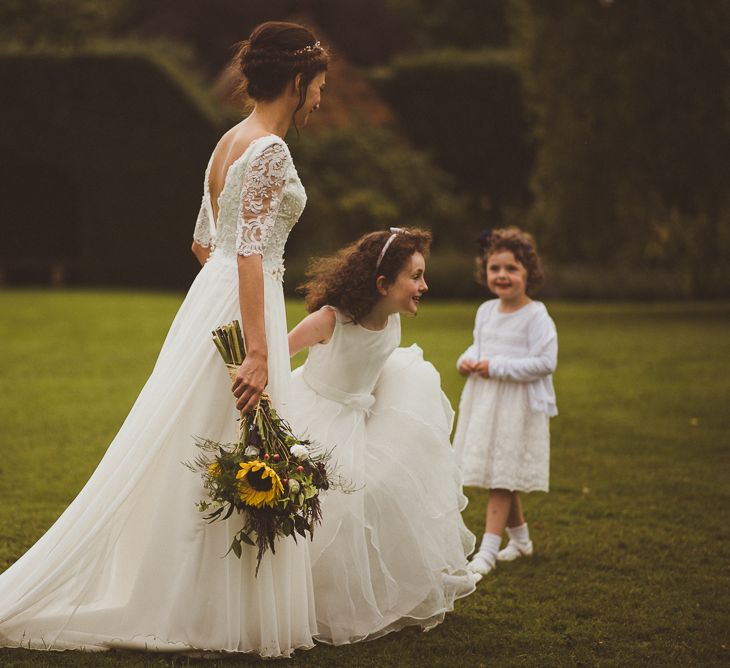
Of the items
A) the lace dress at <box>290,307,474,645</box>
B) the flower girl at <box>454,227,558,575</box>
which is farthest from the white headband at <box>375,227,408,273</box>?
the flower girl at <box>454,227,558,575</box>

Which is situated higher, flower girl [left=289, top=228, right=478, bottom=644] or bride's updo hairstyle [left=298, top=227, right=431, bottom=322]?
bride's updo hairstyle [left=298, top=227, right=431, bottom=322]

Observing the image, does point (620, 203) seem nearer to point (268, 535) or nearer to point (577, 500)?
point (577, 500)

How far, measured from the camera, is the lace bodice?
3.69 m

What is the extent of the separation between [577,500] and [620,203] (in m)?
11.8

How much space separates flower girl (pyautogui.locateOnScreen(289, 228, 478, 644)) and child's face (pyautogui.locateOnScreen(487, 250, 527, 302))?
3.23 feet

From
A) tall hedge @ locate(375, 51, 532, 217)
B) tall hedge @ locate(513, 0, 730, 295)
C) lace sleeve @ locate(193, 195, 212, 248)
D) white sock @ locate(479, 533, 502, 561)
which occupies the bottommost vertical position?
white sock @ locate(479, 533, 502, 561)

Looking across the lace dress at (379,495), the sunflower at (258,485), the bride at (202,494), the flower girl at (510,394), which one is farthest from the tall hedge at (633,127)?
the sunflower at (258,485)

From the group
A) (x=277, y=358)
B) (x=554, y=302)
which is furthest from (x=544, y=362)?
(x=554, y=302)

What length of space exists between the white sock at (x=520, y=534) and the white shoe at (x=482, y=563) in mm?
248

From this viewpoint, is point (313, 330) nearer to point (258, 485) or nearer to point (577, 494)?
point (258, 485)

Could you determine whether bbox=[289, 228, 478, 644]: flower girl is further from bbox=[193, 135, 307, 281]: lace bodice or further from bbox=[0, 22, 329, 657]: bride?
bbox=[193, 135, 307, 281]: lace bodice

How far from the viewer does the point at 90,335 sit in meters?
14.4

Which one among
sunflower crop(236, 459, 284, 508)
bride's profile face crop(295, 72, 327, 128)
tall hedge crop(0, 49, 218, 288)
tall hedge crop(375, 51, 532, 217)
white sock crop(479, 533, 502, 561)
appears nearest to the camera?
sunflower crop(236, 459, 284, 508)

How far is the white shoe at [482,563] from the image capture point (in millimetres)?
5008
